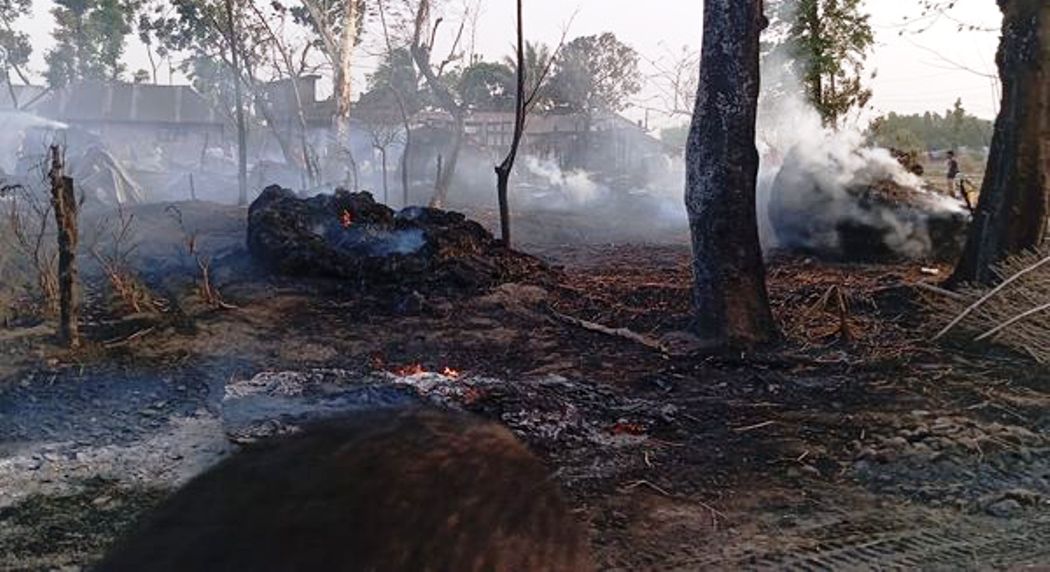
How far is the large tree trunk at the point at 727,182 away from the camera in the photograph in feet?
25.4

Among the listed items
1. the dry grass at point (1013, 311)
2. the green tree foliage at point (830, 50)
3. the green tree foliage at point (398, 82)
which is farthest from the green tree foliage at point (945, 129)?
the dry grass at point (1013, 311)

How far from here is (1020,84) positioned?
30.7 feet

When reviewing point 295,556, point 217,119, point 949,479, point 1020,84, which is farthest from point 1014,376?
point 217,119

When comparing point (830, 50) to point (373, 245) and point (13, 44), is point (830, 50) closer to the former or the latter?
point (373, 245)

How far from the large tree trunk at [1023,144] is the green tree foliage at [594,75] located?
93.4 feet

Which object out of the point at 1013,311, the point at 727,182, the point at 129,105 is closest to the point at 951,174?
the point at 1013,311

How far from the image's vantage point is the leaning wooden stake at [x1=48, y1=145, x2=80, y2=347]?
730 centimetres

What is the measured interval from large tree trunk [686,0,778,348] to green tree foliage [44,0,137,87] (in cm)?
3941

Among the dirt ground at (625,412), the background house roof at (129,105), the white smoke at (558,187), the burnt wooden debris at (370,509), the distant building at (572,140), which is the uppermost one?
the background house roof at (129,105)

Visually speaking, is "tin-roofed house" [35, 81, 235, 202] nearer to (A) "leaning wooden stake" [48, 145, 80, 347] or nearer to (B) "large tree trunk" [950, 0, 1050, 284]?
(A) "leaning wooden stake" [48, 145, 80, 347]

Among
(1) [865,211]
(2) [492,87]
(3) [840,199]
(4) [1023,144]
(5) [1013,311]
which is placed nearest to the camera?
(5) [1013,311]

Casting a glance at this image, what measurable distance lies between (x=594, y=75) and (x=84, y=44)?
25250 mm

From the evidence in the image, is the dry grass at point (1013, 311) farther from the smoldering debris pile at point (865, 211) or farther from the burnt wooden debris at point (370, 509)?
the burnt wooden debris at point (370, 509)

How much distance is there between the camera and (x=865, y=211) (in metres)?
14.2
